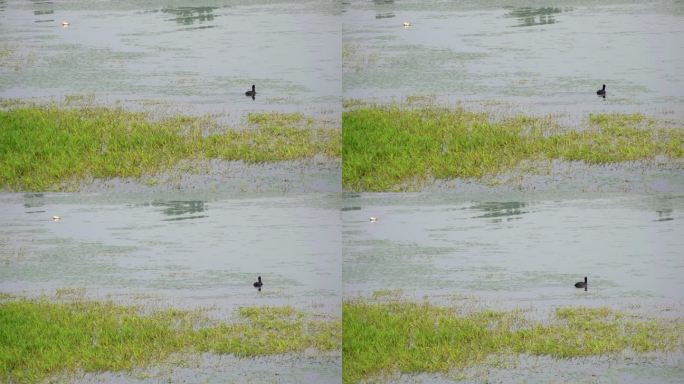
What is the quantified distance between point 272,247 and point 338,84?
843 millimetres

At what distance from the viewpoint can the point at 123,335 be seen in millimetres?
4480

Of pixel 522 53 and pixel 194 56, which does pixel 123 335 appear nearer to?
pixel 194 56

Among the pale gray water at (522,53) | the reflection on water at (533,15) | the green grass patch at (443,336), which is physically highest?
the reflection on water at (533,15)

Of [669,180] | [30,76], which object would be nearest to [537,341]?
[669,180]

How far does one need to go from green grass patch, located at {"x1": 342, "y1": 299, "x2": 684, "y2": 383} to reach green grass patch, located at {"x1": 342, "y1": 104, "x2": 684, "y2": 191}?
0.62 metres

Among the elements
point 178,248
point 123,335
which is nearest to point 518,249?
point 178,248

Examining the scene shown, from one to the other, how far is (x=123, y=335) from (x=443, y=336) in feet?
5.01

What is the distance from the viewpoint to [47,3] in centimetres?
456

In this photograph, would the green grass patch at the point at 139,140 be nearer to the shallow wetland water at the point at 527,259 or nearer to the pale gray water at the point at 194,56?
the pale gray water at the point at 194,56

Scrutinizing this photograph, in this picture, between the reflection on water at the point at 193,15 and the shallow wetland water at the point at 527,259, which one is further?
the reflection on water at the point at 193,15

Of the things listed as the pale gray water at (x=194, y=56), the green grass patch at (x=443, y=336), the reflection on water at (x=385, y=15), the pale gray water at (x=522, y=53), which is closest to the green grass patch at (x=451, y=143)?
the pale gray water at (x=522, y=53)

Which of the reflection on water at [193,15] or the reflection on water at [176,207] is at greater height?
the reflection on water at [193,15]

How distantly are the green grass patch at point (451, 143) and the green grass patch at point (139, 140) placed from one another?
15cm

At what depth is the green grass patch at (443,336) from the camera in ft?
14.5
